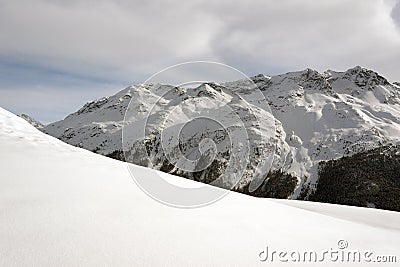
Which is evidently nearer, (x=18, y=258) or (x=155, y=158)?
(x=18, y=258)

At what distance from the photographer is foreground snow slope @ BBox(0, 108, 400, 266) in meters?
4.30

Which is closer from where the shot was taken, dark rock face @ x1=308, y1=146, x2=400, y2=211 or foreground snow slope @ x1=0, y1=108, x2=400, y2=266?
foreground snow slope @ x1=0, y1=108, x2=400, y2=266

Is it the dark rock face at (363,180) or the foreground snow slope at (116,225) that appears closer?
the foreground snow slope at (116,225)

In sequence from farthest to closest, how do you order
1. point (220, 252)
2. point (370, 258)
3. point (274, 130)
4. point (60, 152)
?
point (274, 130) → point (60, 152) → point (370, 258) → point (220, 252)

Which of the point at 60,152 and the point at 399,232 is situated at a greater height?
the point at 60,152

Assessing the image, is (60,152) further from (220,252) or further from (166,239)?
(220,252)

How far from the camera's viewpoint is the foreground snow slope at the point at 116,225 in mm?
4305

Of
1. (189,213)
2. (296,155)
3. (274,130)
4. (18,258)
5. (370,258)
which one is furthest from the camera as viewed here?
(274,130)

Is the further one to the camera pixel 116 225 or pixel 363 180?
pixel 363 180

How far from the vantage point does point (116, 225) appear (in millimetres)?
5250

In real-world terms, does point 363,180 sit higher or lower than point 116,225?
lower

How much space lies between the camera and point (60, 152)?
9398mm

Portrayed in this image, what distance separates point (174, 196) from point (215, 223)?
1.88 m

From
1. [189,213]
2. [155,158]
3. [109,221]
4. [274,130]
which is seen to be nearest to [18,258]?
[109,221]
